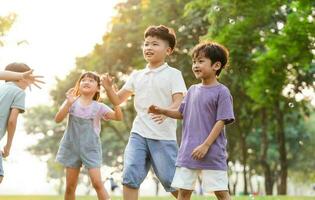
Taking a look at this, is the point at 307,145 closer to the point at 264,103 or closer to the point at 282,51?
the point at 264,103

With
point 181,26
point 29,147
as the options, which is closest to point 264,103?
point 181,26

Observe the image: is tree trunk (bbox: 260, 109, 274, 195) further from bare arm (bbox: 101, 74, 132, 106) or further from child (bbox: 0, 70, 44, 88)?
child (bbox: 0, 70, 44, 88)

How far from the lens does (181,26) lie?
2650cm

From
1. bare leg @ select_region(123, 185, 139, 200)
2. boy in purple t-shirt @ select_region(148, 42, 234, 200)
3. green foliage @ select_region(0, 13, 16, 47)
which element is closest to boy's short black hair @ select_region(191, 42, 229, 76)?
boy in purple t-shirt @ select_region(148, 42, 234, 200)

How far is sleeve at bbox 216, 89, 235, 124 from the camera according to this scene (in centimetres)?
627

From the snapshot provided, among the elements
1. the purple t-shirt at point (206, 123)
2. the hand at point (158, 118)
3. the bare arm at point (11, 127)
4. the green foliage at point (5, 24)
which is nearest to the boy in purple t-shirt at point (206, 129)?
the purple t-shirt at point (206, 123)

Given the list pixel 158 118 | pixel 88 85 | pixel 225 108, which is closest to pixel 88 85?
pixel 88 85

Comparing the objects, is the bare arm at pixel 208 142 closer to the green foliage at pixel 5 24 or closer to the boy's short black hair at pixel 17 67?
the boy's short black hair at pixel 17 67

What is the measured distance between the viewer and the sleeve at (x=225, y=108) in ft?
20.6

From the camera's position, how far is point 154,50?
7.33 metres

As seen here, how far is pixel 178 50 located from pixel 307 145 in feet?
76.1

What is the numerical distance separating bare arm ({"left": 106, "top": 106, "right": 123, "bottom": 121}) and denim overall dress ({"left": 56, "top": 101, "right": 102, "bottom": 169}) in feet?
0.91

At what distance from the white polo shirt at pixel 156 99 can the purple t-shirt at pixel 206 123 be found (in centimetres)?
71

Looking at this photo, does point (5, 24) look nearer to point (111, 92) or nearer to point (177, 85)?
point (111, 92)
